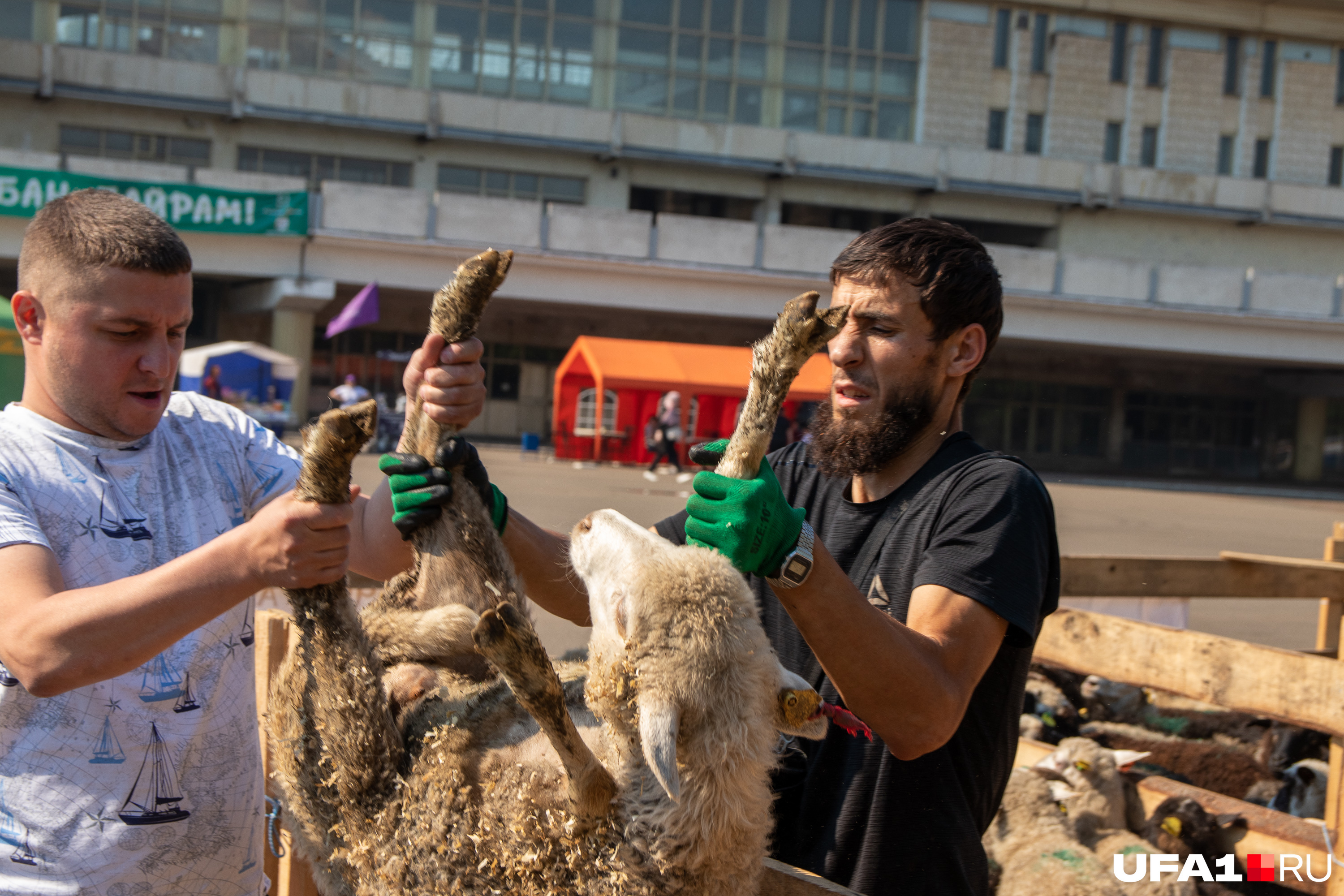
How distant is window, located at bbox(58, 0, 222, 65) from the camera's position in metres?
30.2

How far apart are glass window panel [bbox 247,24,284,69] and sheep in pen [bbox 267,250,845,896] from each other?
34.2 m

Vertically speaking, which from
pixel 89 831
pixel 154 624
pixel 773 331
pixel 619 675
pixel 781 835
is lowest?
pixel 781 835

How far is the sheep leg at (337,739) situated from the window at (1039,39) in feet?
133

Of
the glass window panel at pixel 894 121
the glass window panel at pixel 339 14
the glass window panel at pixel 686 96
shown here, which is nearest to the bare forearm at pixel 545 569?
the glass window panel at pixel 686 96

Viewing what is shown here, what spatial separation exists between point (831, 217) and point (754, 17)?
25.0 feet

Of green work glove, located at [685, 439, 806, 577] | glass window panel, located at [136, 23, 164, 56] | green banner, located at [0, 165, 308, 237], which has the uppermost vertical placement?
glass window panel, located at [136, 23, 164, 56]

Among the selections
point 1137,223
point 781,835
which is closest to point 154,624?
point 781,835

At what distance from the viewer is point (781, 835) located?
2471 mm

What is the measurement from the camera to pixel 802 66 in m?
35.3

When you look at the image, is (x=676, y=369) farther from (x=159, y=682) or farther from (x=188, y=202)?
(x=159, y=682)

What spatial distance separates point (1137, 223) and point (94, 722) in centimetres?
3962

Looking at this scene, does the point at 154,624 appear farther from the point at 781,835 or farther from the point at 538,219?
the point at 538,219

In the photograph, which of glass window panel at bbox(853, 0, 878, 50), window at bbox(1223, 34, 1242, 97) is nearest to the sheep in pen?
glass window panel at bbox(853, 0, 878, 50)

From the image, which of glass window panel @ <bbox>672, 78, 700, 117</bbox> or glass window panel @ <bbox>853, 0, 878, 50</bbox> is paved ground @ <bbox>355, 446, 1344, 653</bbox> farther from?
glass window panel @ <bbox>853, 0, 878, 50</bbox>
